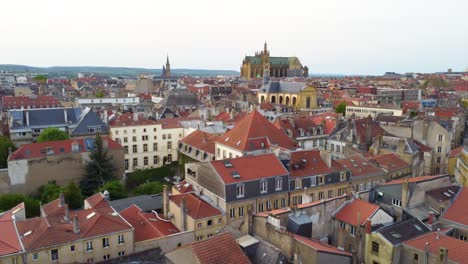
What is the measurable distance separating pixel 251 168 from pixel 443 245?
1684 cm

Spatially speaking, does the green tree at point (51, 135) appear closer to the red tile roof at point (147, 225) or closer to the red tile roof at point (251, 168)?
the red tile roof at point (147, 225)

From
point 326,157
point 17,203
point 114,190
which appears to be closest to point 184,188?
point 114,190

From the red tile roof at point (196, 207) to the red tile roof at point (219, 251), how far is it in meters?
9.73

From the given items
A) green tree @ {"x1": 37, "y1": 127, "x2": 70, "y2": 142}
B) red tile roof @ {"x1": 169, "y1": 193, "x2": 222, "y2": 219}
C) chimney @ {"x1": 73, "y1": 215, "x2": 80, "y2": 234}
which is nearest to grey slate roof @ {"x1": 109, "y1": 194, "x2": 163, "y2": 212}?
red tile roof @ {"x1": 169, "y1": 193, "x2": 222, "y2": 219}

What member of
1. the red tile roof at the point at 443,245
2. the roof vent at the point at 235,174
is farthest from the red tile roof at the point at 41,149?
the red tile roof at the point at 443,245

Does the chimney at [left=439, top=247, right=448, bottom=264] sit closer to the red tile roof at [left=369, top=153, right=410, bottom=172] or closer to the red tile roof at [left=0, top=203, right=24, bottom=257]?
the red tile roof at [left=369, top=153, right=410, bottom=172]

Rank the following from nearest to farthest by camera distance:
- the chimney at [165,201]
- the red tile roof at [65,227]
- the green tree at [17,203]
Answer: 1. the red tile roof at [65,227]
2. the chimney at [165,201]
3. the green tree at [17,203]

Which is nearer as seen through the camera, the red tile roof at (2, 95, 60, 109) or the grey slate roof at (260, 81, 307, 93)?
the red tile roof at (2, 95, 60, 109)

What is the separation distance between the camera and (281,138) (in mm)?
52125

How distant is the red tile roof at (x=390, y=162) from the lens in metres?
47.1

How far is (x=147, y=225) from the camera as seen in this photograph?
34.4 meters

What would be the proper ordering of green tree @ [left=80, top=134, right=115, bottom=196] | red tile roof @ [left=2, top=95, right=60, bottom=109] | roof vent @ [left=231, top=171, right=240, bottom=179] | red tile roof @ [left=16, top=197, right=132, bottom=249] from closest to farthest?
red tile roof @ [left=16, top=197, right=132, bottom=249]
roof vent @ [left=231, top=171, right=240, bottom=179]
green tree @ [left=80, top=134, right=115, bottom=196]
red tile roof @ [left=2, top=95, right=60, bottom=109]

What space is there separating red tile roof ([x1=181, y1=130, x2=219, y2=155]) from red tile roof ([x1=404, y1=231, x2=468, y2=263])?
29.0 m

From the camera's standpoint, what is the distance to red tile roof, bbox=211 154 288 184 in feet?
120
